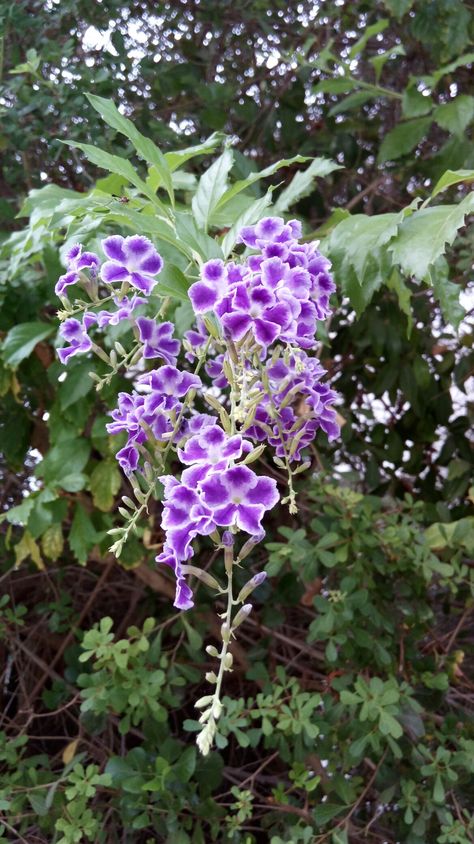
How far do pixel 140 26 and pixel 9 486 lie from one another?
3.04 ft

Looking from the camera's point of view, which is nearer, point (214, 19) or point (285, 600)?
point (285, 600)

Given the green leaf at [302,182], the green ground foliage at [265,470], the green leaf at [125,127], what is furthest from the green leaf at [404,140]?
the green leaf at [125,127]

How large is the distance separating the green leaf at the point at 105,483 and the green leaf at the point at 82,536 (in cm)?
3

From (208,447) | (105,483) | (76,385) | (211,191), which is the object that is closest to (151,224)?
(211,191)

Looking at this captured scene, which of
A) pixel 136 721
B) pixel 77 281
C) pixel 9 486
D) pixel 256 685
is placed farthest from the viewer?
pixel 9 486

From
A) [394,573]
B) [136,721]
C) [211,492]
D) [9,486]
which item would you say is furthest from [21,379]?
[211,492]

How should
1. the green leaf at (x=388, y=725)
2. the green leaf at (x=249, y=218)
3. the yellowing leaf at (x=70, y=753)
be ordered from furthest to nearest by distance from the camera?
the yellowing leaf at (x=70, y=753) < the green leaf at (x=388, y=725) < the green leaf at (x=249, y=218)

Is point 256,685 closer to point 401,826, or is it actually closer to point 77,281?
point 401,826

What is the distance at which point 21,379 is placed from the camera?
129cm

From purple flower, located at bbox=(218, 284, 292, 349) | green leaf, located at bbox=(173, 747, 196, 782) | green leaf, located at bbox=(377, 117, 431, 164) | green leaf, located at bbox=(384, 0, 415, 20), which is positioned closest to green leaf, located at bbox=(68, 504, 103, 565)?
green leaf, located at bbox=(173, 747, 196, 782)

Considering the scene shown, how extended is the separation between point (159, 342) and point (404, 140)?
90 centimetres

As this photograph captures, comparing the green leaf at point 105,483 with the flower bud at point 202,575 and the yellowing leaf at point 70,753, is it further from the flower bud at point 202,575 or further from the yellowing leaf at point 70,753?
the flower bud at point 202,575

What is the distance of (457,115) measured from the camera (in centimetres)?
137

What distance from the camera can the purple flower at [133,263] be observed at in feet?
2.25
